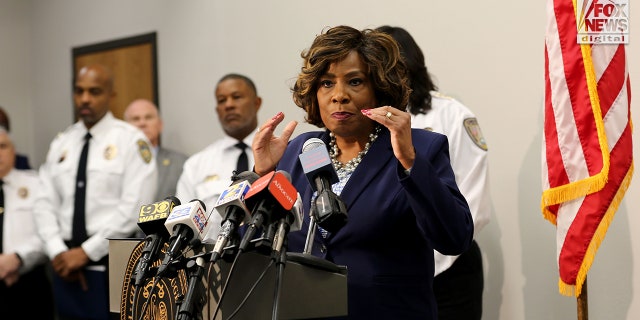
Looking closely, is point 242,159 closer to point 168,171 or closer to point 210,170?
point 210,170

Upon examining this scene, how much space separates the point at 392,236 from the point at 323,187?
308mm

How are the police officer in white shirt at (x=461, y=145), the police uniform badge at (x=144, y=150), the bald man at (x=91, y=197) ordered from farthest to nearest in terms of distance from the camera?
the police uniform badge at (x=144, y=150)
the bald man at (x=91, y=197)
the police officer in white shirt at (x=461, y=145)

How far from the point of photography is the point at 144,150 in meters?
5.24

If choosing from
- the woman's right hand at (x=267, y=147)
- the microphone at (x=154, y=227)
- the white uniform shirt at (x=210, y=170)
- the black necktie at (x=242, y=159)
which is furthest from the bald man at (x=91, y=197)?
the microphone at (x=154, y=227)

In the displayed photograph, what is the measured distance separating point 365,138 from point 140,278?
802 millimetres

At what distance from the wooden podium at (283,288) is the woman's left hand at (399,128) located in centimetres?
32

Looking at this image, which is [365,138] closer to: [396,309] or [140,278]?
[396,309]

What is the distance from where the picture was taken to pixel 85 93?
5.38 meters

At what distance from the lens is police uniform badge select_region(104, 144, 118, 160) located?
5.19 m

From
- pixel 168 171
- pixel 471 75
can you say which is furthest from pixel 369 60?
pixel 168 171

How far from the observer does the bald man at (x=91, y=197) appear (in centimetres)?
498

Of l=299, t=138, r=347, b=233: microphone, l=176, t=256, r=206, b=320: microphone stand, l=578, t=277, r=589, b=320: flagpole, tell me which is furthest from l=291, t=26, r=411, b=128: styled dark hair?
l=578, t=277, r=589, b=320: flagpole

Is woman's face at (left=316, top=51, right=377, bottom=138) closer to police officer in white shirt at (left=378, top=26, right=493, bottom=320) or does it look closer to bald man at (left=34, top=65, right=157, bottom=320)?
police officer in white shirt at (left=378, top=26, right=493, bottom=320)

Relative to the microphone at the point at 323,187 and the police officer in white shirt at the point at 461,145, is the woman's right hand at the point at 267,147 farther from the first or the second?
the police officer in white shirt at the point at 461,145
